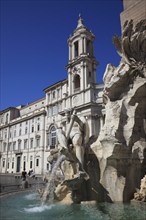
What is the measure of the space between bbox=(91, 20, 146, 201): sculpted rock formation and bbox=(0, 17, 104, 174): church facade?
69.6 ft

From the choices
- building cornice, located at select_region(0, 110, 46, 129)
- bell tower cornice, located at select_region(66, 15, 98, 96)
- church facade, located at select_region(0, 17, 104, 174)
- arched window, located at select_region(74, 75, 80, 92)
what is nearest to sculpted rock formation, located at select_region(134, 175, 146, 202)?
church facade, located at select_region(0, 17, 104, 174)

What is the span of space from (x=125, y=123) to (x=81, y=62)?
29981 mm

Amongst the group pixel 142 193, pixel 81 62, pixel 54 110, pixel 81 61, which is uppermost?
pixel 81 61

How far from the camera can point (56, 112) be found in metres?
39.8

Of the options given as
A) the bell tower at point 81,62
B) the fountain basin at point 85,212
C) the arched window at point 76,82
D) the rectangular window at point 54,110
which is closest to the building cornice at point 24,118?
the rectangular window at point 54,110

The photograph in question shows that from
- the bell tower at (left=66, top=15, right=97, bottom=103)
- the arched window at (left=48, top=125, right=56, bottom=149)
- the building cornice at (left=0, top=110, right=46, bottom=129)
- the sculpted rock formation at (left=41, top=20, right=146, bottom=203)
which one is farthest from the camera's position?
the building cornice at (left=0, top=110, right=46, bottom=129)

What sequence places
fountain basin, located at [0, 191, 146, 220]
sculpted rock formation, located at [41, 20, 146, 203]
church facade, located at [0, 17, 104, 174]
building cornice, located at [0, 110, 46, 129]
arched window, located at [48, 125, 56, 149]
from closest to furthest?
1. fountain basin, located at [0, 191, 146, 220]
2. sculpted rock formation, located at [41, 20, 146, 203]
3. church facade, located at [0, 17, 104, 174]
4. arched window, located at [48, 125, 56, 149]
5. building cornice, located at [0, 110, 46, 129]

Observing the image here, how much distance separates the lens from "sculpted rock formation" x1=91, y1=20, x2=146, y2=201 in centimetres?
680

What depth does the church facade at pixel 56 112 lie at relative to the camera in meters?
33.5

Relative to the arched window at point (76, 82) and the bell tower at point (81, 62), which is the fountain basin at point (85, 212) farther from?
the arched window at point (76, 82)

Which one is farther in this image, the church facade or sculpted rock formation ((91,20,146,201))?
the church facade

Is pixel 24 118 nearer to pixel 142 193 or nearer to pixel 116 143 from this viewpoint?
pixel 116 143

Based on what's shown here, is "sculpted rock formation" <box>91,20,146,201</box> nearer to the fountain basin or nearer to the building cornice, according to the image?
the fountain basin

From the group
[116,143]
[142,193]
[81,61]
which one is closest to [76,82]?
[81,61]
